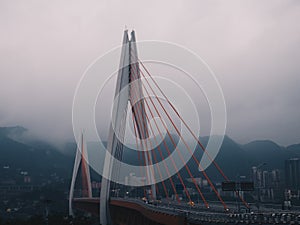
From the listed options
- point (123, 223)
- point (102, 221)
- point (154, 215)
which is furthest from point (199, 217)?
point (123, 223)

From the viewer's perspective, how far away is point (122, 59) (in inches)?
1389

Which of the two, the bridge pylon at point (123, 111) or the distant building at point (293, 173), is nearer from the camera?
the bridge pylon at point (123, 111)

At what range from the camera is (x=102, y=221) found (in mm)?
32594

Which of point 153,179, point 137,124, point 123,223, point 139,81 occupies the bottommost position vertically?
point 123,223

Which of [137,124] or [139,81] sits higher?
[139,81]

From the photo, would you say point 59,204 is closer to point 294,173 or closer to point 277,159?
point 294,173

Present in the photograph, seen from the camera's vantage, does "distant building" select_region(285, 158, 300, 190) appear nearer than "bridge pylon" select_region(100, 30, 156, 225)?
No

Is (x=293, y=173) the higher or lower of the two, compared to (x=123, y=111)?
higher

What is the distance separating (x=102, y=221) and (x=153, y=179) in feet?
20.3

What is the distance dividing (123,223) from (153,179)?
327 inches

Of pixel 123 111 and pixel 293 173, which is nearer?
pixel 123 111

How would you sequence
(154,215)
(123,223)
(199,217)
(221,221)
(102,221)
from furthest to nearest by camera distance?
1. (123,223)
2. (102,221)
3. (154,215)
4. (199,217)
5. (221,221)

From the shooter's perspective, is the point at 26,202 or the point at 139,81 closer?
the point at 139,81

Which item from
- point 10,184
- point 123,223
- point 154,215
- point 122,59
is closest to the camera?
point 154,215
